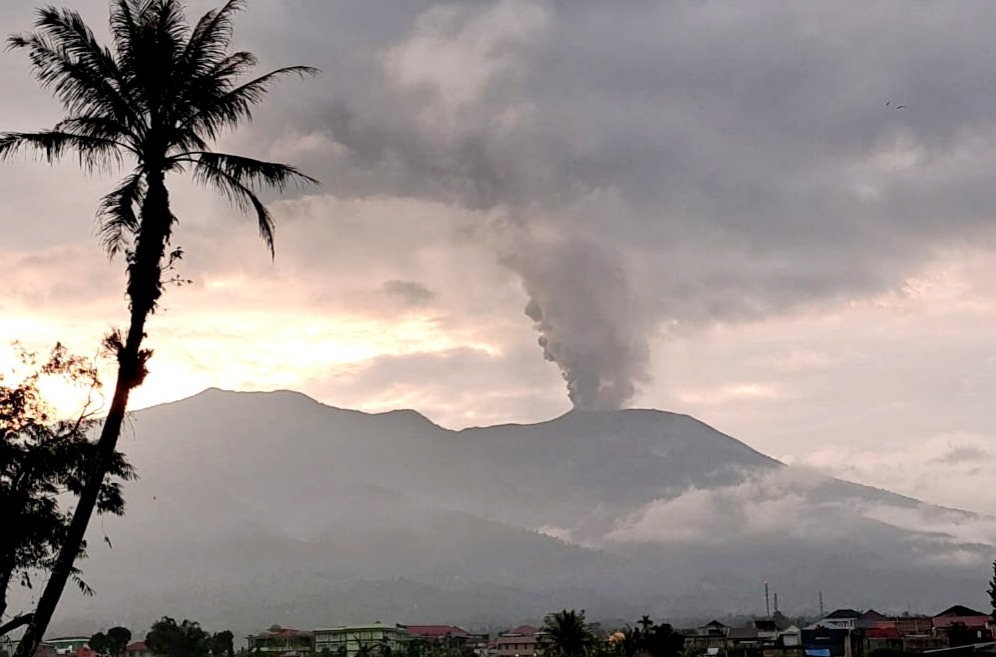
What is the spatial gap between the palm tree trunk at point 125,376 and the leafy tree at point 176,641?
407 feet

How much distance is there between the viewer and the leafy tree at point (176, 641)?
140750 millimetres

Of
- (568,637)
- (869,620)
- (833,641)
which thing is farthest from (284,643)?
(869,620)

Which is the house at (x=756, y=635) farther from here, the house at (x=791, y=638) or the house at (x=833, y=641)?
the house at (x=833, y=641)

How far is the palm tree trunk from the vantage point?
22.5 meters

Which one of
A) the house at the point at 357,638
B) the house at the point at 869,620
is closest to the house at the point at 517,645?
the house at the point at 357,638

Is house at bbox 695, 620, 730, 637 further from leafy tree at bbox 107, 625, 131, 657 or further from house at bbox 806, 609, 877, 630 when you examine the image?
leafy tree at bbox 107, 625, 131, 657

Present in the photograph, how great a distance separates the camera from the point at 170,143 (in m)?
24.9

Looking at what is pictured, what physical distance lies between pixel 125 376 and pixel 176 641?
126417 mm

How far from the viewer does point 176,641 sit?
141875 mm

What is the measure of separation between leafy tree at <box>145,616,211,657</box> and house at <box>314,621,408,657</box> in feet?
96.9

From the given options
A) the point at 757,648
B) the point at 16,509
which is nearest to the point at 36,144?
the point at 16,509

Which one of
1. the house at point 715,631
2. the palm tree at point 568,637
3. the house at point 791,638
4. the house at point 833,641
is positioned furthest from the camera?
the house at point 715,631

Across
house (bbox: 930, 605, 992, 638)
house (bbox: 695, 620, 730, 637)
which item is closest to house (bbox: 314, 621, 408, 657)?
house (bbox: 695, 620, 730, 637)

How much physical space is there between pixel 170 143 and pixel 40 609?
30.0ft
